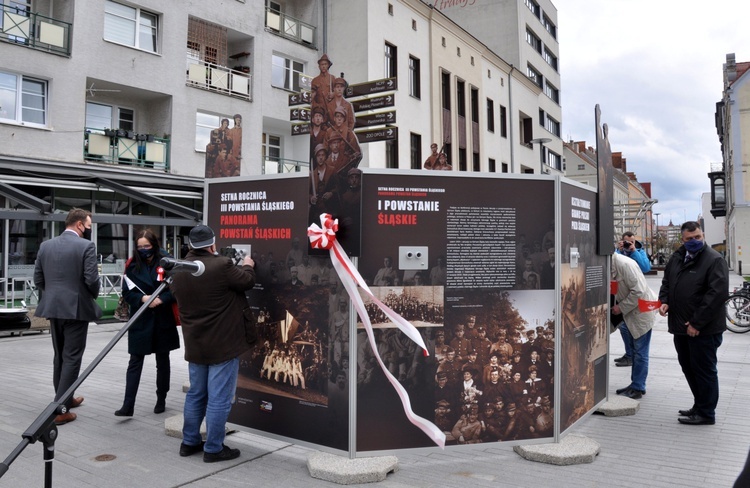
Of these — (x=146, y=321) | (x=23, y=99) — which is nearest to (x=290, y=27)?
(x=23, y=99)

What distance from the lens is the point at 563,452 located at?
4.70m

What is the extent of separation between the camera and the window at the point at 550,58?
47.3 metres

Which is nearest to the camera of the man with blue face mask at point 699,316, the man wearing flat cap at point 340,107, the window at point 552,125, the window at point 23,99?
the man wearing flat cap at point 340,107

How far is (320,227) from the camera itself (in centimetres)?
455

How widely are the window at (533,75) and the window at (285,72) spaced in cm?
2307

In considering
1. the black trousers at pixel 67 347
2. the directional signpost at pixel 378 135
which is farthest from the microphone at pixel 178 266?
the directional signpost at pixel 378 135

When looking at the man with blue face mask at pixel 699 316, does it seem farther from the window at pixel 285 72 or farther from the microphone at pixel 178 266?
the window at pixel 285 72

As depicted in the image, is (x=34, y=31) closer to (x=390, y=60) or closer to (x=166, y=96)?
(x=166, y=96)

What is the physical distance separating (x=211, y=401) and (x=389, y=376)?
1422 mm

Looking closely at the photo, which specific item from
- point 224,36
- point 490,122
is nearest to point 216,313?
point 224,36

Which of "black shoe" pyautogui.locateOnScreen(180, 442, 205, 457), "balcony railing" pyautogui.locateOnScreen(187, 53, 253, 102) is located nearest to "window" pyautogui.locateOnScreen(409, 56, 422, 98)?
"balcony railing" pyautogui.locateOnScreen(187, 53, 253, 102)

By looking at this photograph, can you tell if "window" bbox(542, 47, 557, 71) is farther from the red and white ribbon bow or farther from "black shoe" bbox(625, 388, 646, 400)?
the red and white ribbon bow

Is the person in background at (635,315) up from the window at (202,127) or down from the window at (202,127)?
A: down

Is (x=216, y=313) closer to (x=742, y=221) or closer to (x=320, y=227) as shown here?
(x=320, y=227)
